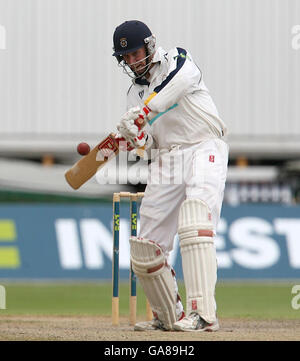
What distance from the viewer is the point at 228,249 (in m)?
11.3

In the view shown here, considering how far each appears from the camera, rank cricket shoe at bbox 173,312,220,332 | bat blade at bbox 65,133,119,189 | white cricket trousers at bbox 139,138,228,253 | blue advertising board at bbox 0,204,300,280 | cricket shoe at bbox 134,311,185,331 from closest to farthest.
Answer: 1. cricket shoe at bbox 173,312,220,332
2. white cricket trousers at bbox 139,138,228,253
3. bat blade at bbox 65,133,119,189
4. cricket shoe at bbox 134,311,185,331
5. blue advertising board at bbox 0,204,300,280

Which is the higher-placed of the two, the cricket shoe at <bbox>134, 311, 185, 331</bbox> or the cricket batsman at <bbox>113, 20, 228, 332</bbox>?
the cricket batsman at <bbox>113, 20, 228, 332</bbox>

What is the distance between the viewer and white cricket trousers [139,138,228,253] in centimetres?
561

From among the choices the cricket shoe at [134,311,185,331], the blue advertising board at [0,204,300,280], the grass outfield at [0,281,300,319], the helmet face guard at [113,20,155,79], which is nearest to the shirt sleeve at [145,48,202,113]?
the helmet face guard at [113,20,155,79]

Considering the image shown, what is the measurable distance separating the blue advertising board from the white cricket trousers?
17.1 feet

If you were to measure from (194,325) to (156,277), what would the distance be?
550mm

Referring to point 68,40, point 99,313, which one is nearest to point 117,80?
point 68,40

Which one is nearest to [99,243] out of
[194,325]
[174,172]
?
[174,172]

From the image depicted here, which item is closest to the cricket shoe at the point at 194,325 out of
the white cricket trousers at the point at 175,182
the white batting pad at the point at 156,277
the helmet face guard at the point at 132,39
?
the white batting pad at the point at 156,277

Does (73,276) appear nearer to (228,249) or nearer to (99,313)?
(228,249)

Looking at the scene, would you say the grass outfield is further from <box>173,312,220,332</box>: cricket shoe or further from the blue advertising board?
<box>173,312,220,332</box>: cricket shoe

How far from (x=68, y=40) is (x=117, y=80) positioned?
0.97 metres

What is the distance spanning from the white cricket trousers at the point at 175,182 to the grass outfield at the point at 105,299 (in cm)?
232

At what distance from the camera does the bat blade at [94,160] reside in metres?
5.76
